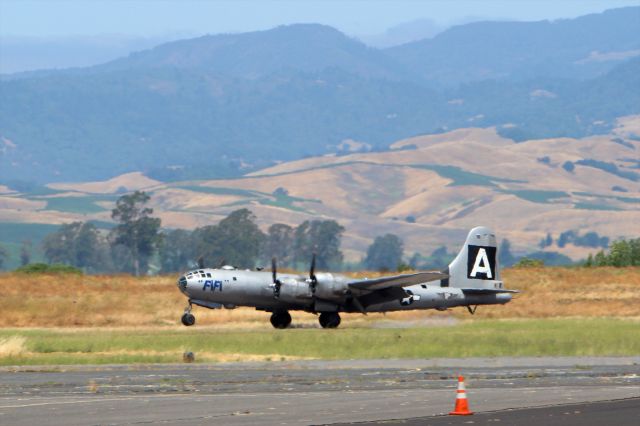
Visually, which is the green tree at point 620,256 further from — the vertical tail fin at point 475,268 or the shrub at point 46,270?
the vertical tail fin at point 475,268

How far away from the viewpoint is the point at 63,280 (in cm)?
8294

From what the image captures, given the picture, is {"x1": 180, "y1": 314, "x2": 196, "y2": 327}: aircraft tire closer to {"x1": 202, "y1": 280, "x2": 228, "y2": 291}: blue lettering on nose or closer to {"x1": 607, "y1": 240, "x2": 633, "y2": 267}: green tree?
{"x1": 202, "y1": 280, "x2": 228, "y2": 291}: blue lettering on nose

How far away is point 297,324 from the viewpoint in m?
67.2

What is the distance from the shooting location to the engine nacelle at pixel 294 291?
61500 millimetres

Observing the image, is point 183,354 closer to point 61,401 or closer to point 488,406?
point 61,401

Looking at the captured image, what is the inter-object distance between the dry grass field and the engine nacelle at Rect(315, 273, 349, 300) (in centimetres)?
330

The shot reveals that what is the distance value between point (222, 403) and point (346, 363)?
12.0 metres

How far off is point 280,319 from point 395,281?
19.6ft

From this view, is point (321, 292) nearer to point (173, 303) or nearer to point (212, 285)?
point (212, 285)

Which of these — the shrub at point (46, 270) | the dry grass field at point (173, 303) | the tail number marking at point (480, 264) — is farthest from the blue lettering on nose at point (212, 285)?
the shrub at point (46, 270)

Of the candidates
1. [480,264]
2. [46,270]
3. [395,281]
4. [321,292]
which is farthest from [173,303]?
[46,270]

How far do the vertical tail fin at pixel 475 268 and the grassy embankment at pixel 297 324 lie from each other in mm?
1916

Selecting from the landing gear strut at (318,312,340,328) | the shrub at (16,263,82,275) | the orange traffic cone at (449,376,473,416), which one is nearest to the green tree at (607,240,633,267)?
the shrub at (16,263,82,275)

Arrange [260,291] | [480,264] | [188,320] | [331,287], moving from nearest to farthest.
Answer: [260,291]
[331,287]
[188,320]
[480,264]
